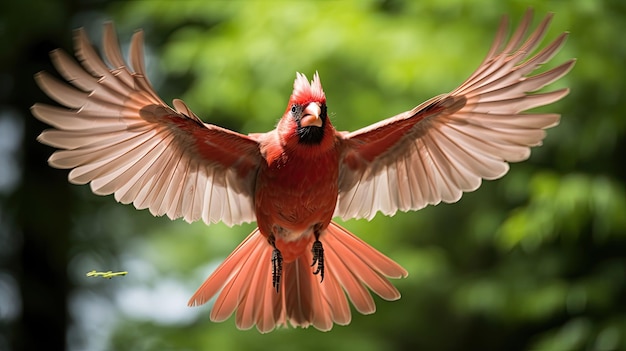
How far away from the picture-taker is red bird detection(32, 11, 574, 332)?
266cm

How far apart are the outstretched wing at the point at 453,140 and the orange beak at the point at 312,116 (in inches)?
18.1

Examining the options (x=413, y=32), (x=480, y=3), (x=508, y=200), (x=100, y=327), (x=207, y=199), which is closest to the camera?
(x=207, y=199)

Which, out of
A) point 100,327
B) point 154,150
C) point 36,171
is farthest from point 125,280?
point 154,150

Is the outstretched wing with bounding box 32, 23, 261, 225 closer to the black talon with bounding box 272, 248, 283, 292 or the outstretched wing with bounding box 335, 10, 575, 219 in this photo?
the black talon with bounding box 272, 248, 283, 292

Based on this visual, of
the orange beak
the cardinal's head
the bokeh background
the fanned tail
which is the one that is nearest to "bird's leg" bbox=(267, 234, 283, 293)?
the fanned tail

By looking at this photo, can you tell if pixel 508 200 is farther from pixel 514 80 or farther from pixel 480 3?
pixel 514 80

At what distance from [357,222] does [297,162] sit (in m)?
2.74

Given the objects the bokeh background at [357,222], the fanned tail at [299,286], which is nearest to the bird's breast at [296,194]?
the fanned tail at [299,286]

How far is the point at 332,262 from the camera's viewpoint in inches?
138

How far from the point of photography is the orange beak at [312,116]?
2.62 metres

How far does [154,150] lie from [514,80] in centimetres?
125

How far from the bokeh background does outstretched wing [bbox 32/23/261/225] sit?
1952mm

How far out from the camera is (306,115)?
2.68 metres

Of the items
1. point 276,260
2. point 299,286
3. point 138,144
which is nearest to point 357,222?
point 299,286
